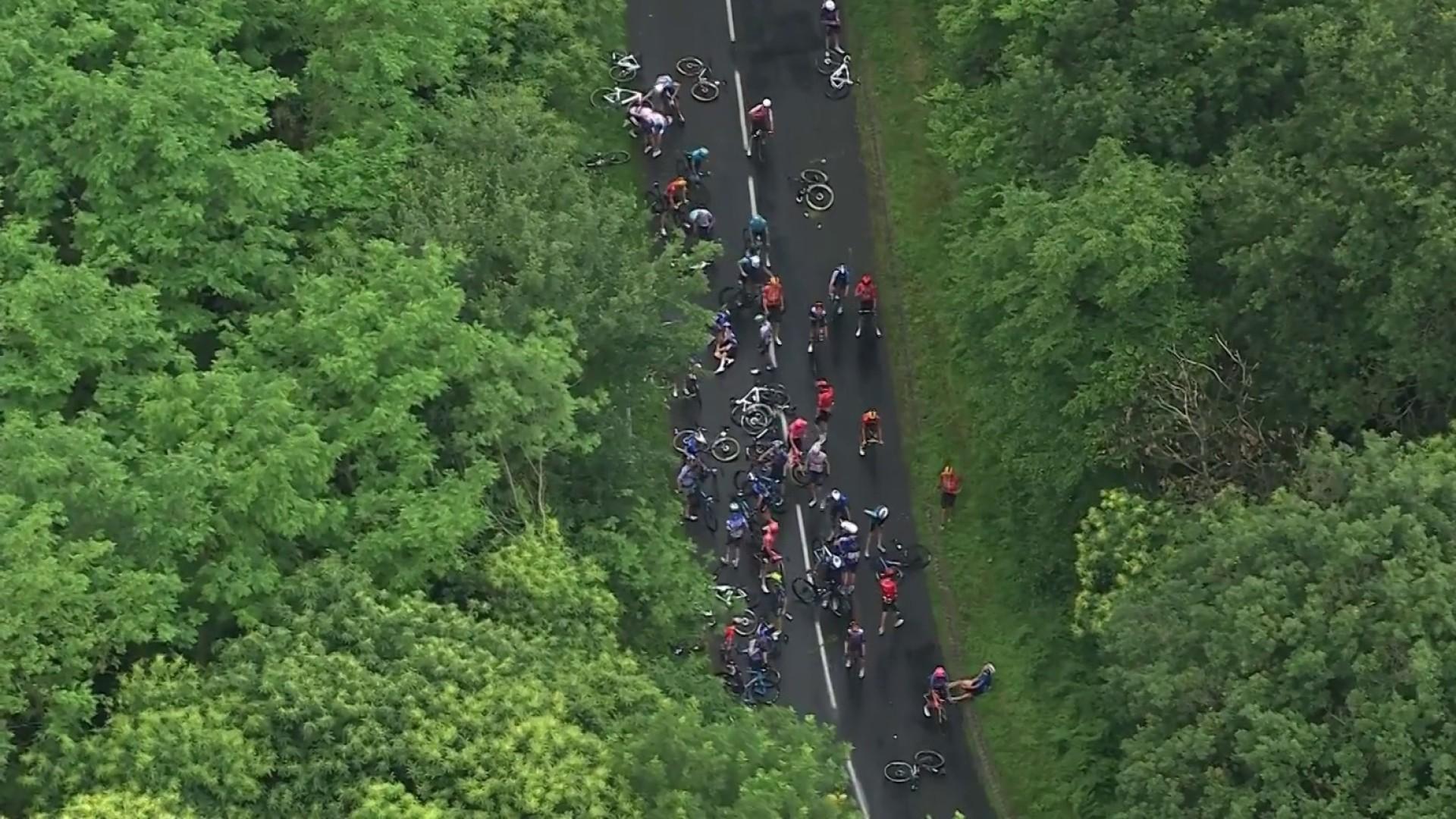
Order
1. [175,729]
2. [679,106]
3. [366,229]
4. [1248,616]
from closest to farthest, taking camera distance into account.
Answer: [175,729] → [1248,616] → [366,229] → [679,106]

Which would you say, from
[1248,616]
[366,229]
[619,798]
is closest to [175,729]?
[619,798]

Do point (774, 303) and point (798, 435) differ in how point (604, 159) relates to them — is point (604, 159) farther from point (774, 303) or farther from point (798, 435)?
point (798, 435)

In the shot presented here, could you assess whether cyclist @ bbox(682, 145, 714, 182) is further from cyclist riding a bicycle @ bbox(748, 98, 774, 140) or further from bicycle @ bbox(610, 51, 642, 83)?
bicycle @ bbox(610, 51, 642, 83)

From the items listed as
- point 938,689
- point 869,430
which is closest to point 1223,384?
point 938,689

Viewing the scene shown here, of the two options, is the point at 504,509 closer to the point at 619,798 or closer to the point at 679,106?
the point at 619,798

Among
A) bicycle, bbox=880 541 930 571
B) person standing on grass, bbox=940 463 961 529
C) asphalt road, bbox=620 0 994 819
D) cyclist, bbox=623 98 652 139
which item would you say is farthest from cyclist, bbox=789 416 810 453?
cyclist, bbox=623 98 652 139

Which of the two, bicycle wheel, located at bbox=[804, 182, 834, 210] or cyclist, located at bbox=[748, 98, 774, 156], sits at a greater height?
cyclist, located at bbox=[748, 98, 774, 156]
